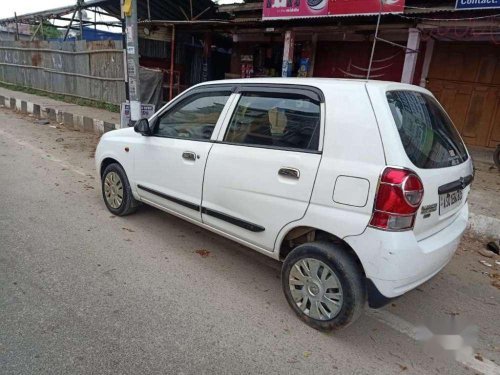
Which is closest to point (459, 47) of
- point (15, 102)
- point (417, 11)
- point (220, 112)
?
point (417, 11)

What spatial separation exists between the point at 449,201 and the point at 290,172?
1.13 meters

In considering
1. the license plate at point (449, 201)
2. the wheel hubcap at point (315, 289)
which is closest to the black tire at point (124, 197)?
the wheel hubcap at point (315, 289)

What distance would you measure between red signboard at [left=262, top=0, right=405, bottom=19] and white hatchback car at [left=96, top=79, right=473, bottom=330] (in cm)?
469

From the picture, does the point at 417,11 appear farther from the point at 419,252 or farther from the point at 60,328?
the point at 60,328

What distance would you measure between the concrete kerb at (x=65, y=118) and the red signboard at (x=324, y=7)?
177 inches

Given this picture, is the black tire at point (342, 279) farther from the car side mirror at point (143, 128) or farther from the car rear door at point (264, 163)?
the car side mirror at point (143, 128)

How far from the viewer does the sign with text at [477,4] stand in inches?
237

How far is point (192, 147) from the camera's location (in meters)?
3.45

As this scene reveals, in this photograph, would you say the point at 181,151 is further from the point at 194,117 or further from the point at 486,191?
the point at 486,191

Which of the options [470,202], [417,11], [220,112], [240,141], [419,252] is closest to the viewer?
[419,252]

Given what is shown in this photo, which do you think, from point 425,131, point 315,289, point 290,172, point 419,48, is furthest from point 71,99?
point 425,131

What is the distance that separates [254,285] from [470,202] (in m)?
3.60

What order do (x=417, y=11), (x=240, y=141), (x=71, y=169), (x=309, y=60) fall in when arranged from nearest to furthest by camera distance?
1. (x=240, y=141)
2. (x=71, y=169)
3. (x=417, y=11)
4. (x=309, y=60)

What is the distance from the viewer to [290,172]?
271 centimetres
